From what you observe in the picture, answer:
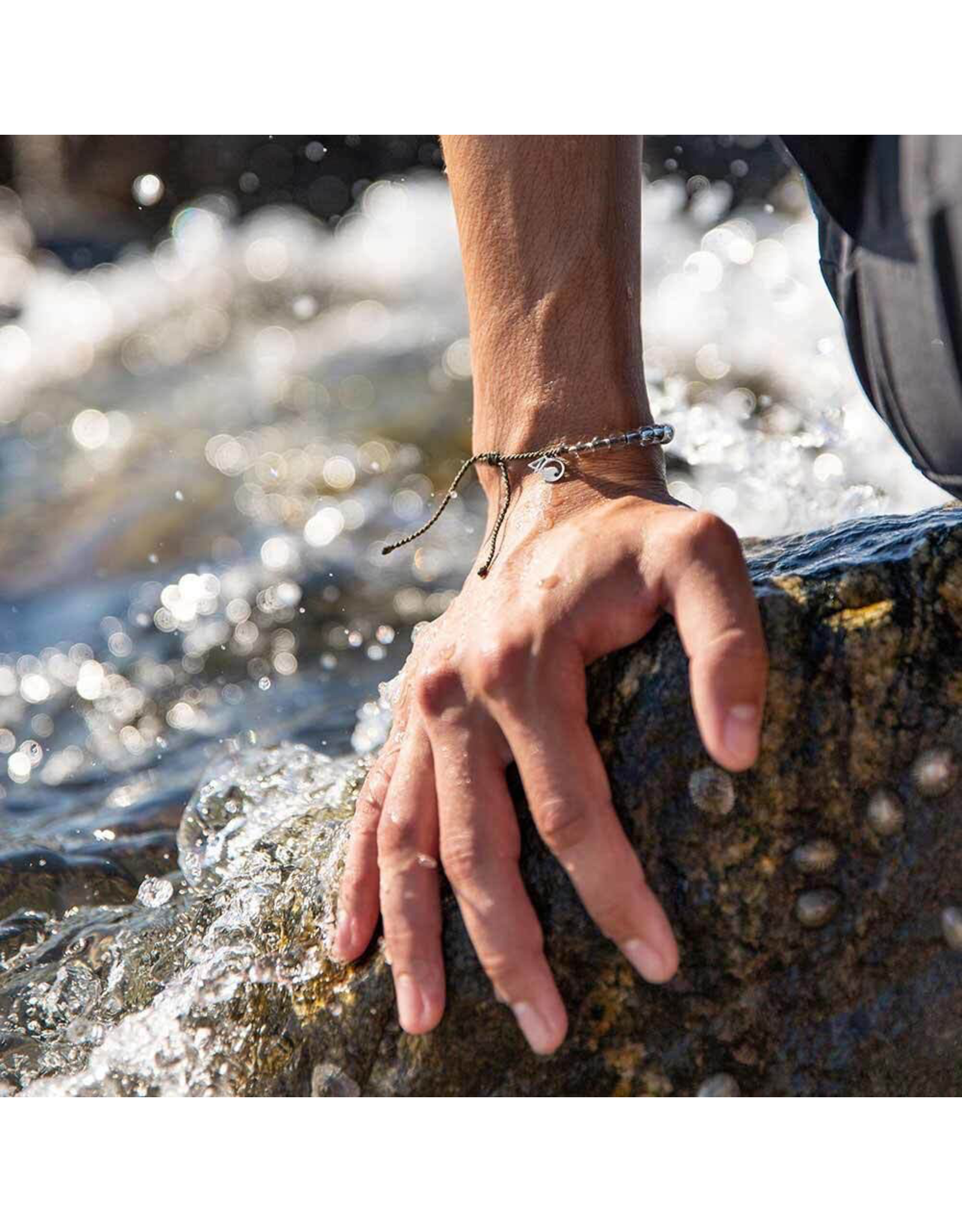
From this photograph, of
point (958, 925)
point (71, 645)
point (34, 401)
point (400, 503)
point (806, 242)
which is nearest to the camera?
point (958, 925)

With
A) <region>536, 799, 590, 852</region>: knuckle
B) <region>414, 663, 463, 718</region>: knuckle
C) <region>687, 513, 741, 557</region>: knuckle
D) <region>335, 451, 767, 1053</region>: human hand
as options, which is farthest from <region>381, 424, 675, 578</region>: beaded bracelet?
<region>536, 799, 590, 852</region>: knuckle

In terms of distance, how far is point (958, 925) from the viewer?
1658 mm

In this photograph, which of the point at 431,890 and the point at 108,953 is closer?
the point at 431,890

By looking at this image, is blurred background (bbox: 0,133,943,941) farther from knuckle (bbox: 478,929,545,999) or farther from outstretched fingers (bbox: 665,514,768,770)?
outstretched fingers (bbox: 665,514,768,770)

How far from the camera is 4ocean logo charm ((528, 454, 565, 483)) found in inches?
75.6

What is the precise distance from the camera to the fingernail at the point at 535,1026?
1634 millimetres

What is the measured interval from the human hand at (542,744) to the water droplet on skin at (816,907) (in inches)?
7.7

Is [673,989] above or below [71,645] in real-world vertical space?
above

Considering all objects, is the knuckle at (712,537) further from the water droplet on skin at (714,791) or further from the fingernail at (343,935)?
the fingernail at (343,935)

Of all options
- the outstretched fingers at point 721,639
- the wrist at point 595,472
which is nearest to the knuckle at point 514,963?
the outstretched fingers at point 721,639
